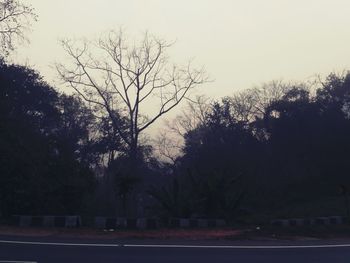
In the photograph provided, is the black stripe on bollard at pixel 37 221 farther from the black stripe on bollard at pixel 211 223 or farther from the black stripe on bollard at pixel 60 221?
the black stripe on bollard at pixel 211 223

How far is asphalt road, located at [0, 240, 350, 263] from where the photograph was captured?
841 cm

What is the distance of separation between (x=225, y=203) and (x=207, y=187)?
38.2 inches

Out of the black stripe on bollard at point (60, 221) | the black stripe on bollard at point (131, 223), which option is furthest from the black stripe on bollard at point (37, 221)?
the black stripe on bollard at point (131, 223)

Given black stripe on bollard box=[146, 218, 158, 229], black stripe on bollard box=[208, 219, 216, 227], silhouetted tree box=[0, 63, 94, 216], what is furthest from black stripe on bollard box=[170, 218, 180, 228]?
silhouetted tree box=[0, 63, 94, 216]

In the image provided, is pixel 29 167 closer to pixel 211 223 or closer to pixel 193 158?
pixel 211 223

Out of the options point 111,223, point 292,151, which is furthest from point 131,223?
point 292,151

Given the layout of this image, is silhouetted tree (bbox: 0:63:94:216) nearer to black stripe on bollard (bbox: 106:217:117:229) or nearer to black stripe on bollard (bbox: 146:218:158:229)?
black stripe on bollard (bbox: 106:217:117:229)

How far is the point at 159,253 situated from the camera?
9297 millimetres

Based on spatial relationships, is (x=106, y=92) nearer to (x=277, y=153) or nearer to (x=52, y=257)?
(x=277, y=153)

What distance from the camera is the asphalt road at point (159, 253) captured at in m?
8.41

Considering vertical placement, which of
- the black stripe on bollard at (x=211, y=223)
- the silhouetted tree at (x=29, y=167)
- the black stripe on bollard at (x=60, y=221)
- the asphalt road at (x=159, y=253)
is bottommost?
the asphalt road at (x=159, y=253)

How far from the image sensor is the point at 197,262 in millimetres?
8422

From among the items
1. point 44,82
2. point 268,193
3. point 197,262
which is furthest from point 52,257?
point 268,193

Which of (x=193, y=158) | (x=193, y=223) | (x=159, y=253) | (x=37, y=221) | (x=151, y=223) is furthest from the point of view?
(x=193, y=158)
